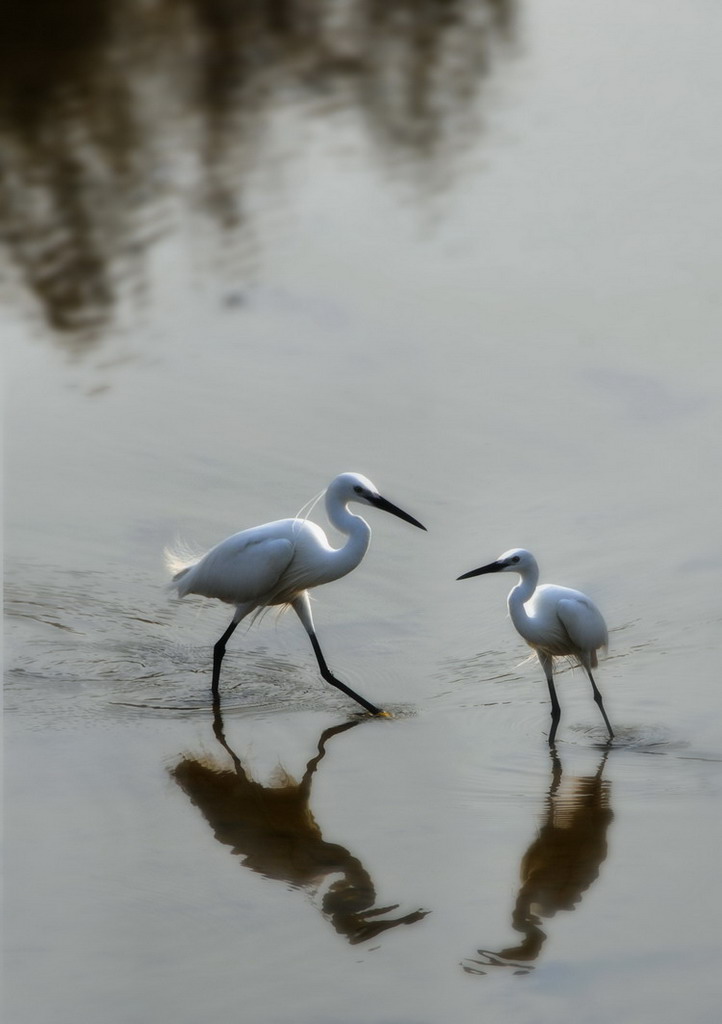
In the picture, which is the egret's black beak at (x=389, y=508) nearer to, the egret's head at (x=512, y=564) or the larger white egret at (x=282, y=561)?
the larger white egret at (x=282, y=561)

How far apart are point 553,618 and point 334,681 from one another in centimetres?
94

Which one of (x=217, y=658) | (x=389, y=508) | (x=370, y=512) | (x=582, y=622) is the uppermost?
(x=389, y=508)

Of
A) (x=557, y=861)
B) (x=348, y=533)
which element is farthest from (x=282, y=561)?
(x=557, y=861)

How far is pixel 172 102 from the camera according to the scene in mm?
14109

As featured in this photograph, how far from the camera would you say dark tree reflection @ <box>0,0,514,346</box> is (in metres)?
11.3

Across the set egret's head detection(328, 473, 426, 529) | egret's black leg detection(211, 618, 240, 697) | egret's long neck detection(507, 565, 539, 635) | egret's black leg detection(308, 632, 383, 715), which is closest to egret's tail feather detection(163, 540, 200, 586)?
egret's black leg detection(211, 618, 240, 697)

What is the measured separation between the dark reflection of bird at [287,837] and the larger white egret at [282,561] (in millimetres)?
657

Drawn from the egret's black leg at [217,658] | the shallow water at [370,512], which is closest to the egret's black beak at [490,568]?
the shallow water at [370,512]

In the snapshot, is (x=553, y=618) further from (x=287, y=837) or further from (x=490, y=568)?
(x=287, y=837)

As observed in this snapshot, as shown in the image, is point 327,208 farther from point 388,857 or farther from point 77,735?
point 388,857

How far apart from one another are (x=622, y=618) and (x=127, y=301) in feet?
15.8

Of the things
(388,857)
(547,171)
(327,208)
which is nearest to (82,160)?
(327,208)

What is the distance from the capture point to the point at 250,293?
10.6m

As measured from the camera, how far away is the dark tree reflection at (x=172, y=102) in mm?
11281
